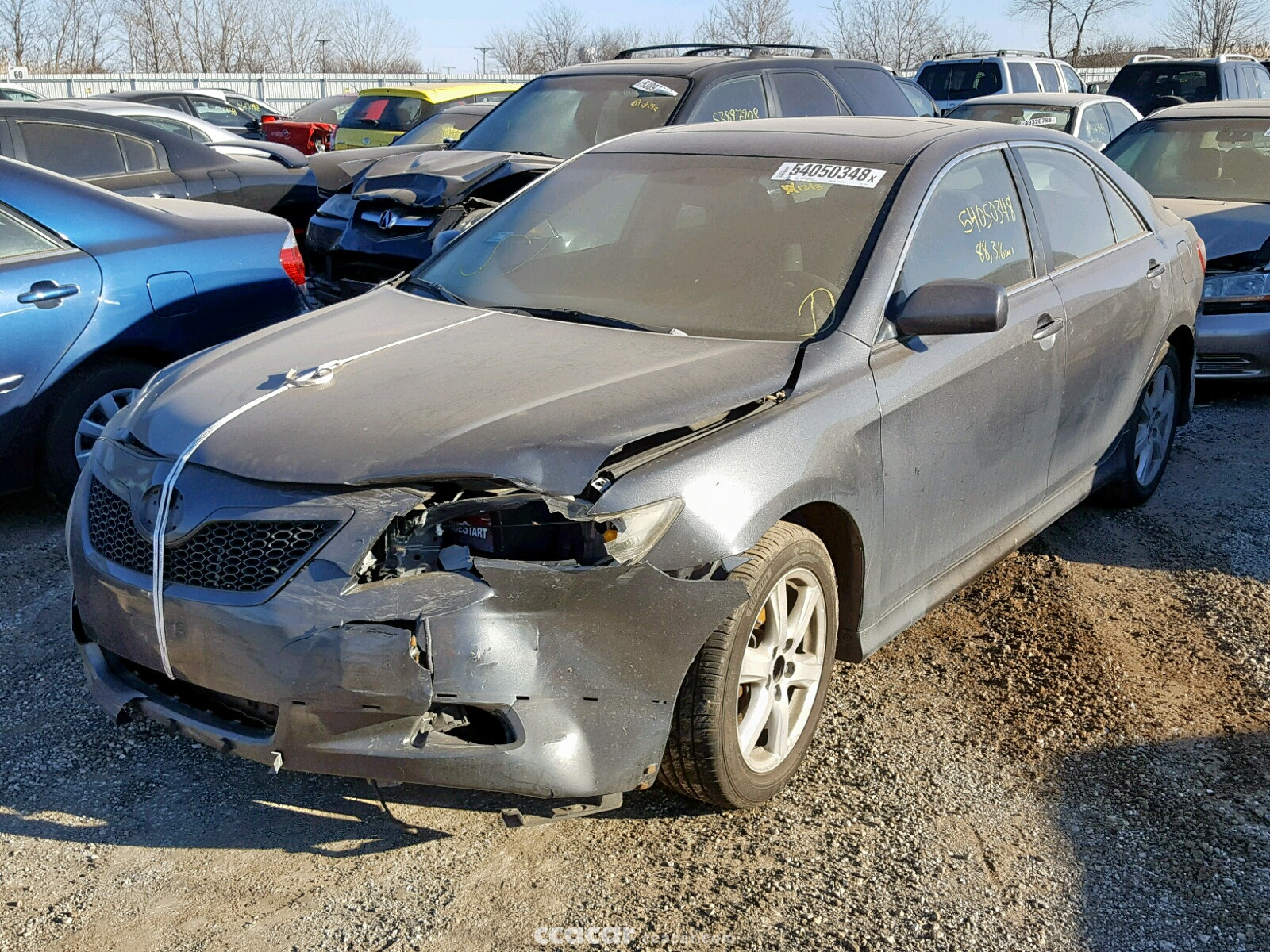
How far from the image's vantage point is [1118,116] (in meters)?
13.0

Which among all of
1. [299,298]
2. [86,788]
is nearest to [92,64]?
[299,298]

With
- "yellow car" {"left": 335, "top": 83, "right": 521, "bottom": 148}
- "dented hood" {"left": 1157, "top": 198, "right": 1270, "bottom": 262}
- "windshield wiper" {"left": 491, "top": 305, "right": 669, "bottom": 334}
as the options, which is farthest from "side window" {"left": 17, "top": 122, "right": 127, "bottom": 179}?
"yellow car" {"left": 335, "top": 83, "right": 521, "bottom": 148}

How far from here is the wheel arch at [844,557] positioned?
329 centimetres

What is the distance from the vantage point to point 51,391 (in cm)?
502

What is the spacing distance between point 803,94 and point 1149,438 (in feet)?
13.7

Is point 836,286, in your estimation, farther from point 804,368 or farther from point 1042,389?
point 1042,389

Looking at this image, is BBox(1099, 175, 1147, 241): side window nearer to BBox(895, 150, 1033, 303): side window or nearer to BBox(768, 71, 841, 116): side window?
BBox(895, 150, 1033, 303): side window

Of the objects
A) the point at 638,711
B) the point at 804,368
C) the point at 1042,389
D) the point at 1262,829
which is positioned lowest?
the point at 1262,829

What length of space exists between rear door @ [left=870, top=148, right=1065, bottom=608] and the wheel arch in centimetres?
11

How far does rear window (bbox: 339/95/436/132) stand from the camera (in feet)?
52.6

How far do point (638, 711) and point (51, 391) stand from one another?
3.38 m

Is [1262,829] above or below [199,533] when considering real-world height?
below

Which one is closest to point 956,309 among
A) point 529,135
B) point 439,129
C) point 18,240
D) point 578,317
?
point 578,317

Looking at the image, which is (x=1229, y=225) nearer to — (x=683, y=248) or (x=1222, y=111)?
(x=1222, y=111)
